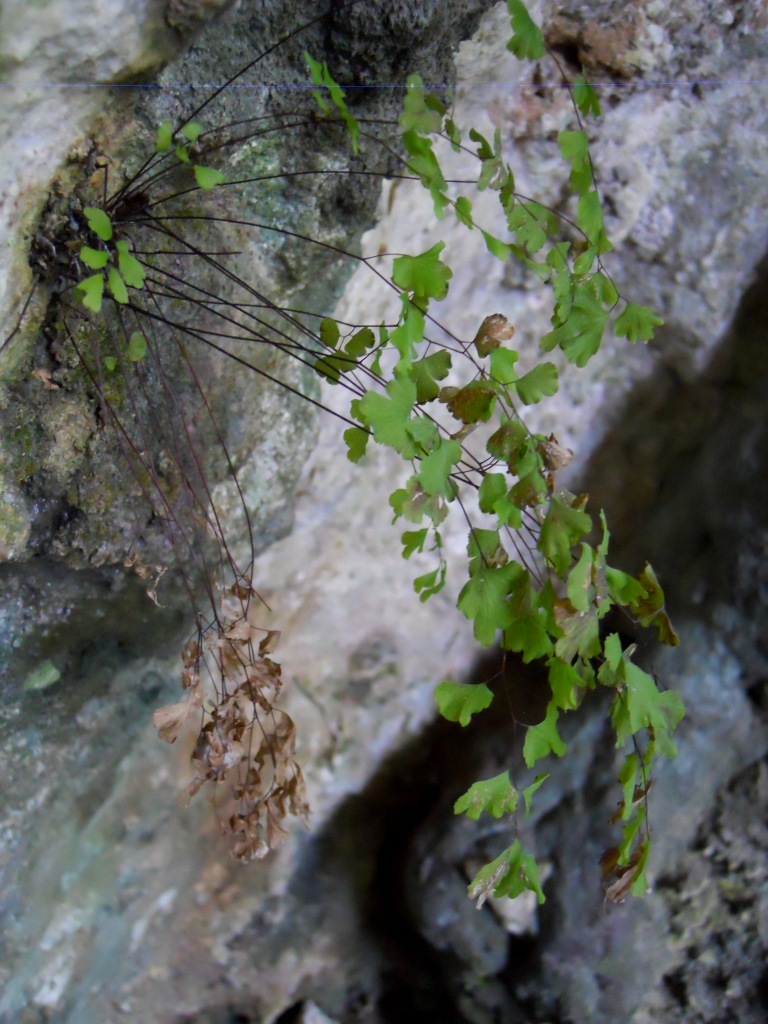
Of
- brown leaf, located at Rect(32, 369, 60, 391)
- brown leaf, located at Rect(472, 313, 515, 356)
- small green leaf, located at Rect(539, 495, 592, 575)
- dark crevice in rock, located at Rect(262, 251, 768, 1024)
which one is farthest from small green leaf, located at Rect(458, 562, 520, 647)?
dark crevice in rock, located at Rect(262, 251, 768, 1024)

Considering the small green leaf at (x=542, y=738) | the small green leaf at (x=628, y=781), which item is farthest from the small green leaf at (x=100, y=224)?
the small green leaf at (x=628, y=781)

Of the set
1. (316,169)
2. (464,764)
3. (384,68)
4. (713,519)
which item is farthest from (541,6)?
(464,764)

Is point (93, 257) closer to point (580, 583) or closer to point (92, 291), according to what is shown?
point (92, 291)

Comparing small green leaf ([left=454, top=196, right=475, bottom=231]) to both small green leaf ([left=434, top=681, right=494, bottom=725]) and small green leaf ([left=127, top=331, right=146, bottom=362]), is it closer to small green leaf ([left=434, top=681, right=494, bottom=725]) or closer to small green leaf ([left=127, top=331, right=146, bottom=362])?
small green leaf ([left=127, top=331, right=146, bottom=362])

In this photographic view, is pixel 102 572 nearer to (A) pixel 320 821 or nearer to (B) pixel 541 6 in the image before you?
(A) pixel 320 821

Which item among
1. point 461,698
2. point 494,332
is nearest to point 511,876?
point 461,698

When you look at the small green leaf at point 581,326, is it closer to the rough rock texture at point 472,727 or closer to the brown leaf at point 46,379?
the rough rock texture at point 472,727
